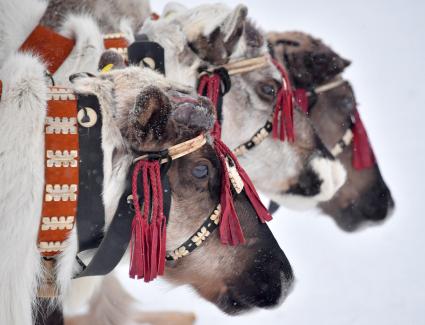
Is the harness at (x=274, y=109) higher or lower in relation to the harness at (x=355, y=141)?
higher

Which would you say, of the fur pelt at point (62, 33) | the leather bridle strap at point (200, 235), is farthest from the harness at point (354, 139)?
the leather bridle strap at point (200, 235)

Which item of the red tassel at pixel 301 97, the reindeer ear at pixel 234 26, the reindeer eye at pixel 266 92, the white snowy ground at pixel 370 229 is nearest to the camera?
the reindeer ear at pixel 234 26

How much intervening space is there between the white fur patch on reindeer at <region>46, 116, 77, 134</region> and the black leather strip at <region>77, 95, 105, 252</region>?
2 centimetres

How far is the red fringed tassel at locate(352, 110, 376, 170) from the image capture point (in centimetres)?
415

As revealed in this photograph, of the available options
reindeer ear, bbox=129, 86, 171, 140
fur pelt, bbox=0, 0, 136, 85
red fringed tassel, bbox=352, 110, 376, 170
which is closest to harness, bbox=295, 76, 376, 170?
red fringed tassel, bbox=352, 110, 376, 170

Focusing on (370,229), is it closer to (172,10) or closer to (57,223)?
(172,10)

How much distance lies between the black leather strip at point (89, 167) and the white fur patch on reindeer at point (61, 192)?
0.9 inches

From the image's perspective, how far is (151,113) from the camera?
69.7 inches

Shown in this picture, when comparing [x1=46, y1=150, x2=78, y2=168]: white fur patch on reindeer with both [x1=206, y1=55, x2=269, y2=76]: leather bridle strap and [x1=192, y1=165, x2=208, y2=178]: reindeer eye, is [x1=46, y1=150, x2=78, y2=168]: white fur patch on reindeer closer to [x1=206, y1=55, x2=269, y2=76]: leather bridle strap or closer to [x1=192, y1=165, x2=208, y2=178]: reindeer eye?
[x1=192, y1=165, x2=208, y2=178]: reindeer eye

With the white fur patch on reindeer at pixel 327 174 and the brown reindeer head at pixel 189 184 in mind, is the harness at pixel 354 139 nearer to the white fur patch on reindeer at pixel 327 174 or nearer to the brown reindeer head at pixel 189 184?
the white fur patch on reindeer at pixel 327 174

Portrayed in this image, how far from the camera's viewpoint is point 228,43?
10.2 ft

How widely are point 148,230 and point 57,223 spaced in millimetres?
313

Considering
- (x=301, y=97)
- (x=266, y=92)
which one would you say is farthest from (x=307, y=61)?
(x=266, y=92)

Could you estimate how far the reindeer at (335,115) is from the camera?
4043mm
